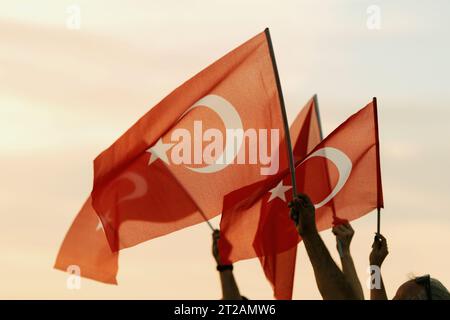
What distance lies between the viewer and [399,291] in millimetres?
8359

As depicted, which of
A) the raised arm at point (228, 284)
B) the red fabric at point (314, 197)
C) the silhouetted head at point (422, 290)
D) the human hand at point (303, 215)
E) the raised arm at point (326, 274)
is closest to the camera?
the raised arm at point (326, 274)

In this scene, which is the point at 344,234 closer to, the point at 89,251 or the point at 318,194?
the point at 318,194

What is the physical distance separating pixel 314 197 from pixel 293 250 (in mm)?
1060

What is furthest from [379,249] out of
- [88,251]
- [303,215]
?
[88,251]

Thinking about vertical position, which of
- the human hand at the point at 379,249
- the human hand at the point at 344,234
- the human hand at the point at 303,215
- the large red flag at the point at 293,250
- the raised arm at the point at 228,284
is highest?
the large red flag at the point at 293,250

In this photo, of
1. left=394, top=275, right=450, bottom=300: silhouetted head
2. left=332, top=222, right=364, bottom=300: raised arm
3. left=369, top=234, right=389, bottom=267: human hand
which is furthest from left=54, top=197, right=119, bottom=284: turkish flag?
left=394, top=275, right=450, bottom=300: silhouetted head

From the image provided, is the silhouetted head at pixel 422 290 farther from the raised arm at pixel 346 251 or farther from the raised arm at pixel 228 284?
the raised arm at pixel 346 251

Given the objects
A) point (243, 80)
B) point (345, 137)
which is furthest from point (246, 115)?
point (345, 137)

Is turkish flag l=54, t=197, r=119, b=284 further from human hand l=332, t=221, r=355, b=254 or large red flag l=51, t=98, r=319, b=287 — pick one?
human hand l=332, t=221, r=355, b=254

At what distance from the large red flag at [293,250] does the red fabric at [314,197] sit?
186 mm

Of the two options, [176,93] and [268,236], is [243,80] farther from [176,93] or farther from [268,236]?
[268,236]

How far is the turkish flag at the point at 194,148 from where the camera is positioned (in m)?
16.8

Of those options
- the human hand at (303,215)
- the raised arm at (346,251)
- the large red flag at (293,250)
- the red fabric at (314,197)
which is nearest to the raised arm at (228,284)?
the human hand at (303,215)

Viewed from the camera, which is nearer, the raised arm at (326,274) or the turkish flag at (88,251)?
the raised arm at (326,274)
